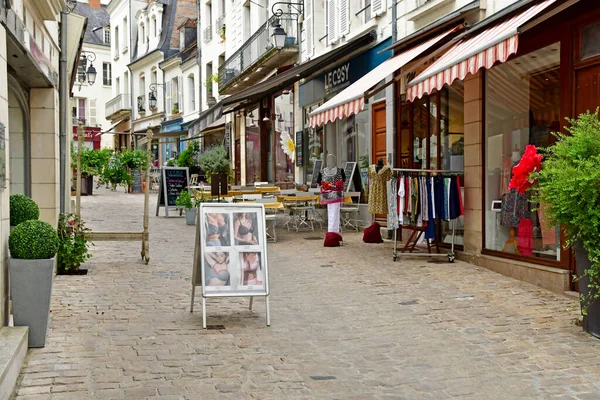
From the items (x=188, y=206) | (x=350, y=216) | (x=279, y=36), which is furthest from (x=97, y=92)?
(x=350, y=216)

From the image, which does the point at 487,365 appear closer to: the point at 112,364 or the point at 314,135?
the point at 112,364

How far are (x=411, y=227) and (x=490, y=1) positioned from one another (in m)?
3.17

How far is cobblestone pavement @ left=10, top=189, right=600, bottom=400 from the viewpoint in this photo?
4.68m

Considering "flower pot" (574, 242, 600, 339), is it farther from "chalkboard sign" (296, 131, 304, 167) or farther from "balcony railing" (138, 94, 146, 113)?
"balcony railing" (138, 94, 146, 113)

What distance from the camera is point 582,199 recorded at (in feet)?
18.2

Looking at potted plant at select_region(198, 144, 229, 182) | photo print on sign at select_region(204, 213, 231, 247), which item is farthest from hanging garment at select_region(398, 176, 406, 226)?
potted plant at select_region(198, 144, 229, 182)

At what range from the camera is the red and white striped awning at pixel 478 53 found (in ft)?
23.4

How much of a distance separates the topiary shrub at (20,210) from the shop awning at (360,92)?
5.24 metres

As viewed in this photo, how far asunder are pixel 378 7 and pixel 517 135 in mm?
5556

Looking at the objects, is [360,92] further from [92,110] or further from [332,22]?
[92,110]

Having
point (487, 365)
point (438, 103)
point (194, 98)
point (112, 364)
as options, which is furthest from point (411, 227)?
point (194, 98)

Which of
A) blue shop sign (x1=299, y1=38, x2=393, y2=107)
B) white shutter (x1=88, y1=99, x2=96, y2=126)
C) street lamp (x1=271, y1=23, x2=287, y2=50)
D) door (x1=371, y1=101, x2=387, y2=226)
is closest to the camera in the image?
blue shop sign (x1=299, y1=38, x2=393, y2=107)

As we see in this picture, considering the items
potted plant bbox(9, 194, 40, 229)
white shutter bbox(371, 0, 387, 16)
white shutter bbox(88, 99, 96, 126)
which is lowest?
potted plant bbox(9, 194, 40, 229)

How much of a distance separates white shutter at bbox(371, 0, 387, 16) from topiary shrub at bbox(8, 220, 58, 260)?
9.43 m
